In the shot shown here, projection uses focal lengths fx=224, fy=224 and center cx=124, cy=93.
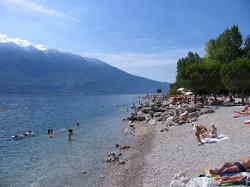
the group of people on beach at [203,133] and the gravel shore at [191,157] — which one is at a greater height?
the group of people on beach at [203,133]

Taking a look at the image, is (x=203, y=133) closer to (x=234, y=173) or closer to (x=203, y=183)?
(x=234, y=173)

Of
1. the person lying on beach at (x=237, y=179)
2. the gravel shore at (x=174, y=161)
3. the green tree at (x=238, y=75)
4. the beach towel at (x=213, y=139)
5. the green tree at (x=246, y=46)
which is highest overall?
the green tree at (x=246, y=46)

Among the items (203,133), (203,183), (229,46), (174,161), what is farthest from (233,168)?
(229,46)

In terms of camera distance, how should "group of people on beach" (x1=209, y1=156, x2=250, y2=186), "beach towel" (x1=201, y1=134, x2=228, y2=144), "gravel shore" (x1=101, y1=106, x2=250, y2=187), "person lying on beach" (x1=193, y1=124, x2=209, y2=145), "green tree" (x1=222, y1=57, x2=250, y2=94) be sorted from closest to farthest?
"group of people on beach" (x1=209, y1=156, x2=250, y2=186) < "gravel shore" (x1=101, y1=106, x2=250, y2=187) < "beach towel" (x1=201, y1=134, x2=228, y2=144) < "person lying on beach" (x1=193, y1=124, x2=209, y2=145) < "green tree" (x1=222, y1=57, x2=250, y2=94)

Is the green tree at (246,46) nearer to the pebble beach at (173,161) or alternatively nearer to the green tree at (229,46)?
the green tree at (229,46)

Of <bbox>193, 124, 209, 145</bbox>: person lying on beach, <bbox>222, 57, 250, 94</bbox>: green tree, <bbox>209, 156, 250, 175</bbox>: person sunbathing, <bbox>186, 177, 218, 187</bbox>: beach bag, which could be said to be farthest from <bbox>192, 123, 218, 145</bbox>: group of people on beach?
<bbox>222, 57, 250, 94</bbox>: green tree

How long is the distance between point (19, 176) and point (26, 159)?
3.51 m

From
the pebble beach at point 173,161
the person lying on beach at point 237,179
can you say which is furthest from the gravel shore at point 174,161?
the person lying on beach at point 237,179

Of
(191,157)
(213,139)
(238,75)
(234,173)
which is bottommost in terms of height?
(191,157)

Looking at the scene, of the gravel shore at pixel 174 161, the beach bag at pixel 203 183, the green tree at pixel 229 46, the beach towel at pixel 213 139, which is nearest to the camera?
the beach bag at pixel 203 183

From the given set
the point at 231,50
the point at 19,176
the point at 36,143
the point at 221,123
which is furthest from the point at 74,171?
the point at 231,50

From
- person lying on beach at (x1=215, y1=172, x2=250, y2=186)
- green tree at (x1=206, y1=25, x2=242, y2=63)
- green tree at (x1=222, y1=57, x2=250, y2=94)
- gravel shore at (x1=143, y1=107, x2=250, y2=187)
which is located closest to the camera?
person lying on beach at (x1=215, y1=172, x2=250, y2=186)

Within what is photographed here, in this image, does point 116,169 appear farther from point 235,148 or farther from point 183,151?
point 235,148

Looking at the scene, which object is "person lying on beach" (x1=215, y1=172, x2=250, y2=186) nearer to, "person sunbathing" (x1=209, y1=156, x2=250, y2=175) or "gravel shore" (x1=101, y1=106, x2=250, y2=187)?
"person sunbathing" (x1=209, y1=156, x2=250, y2=175)
